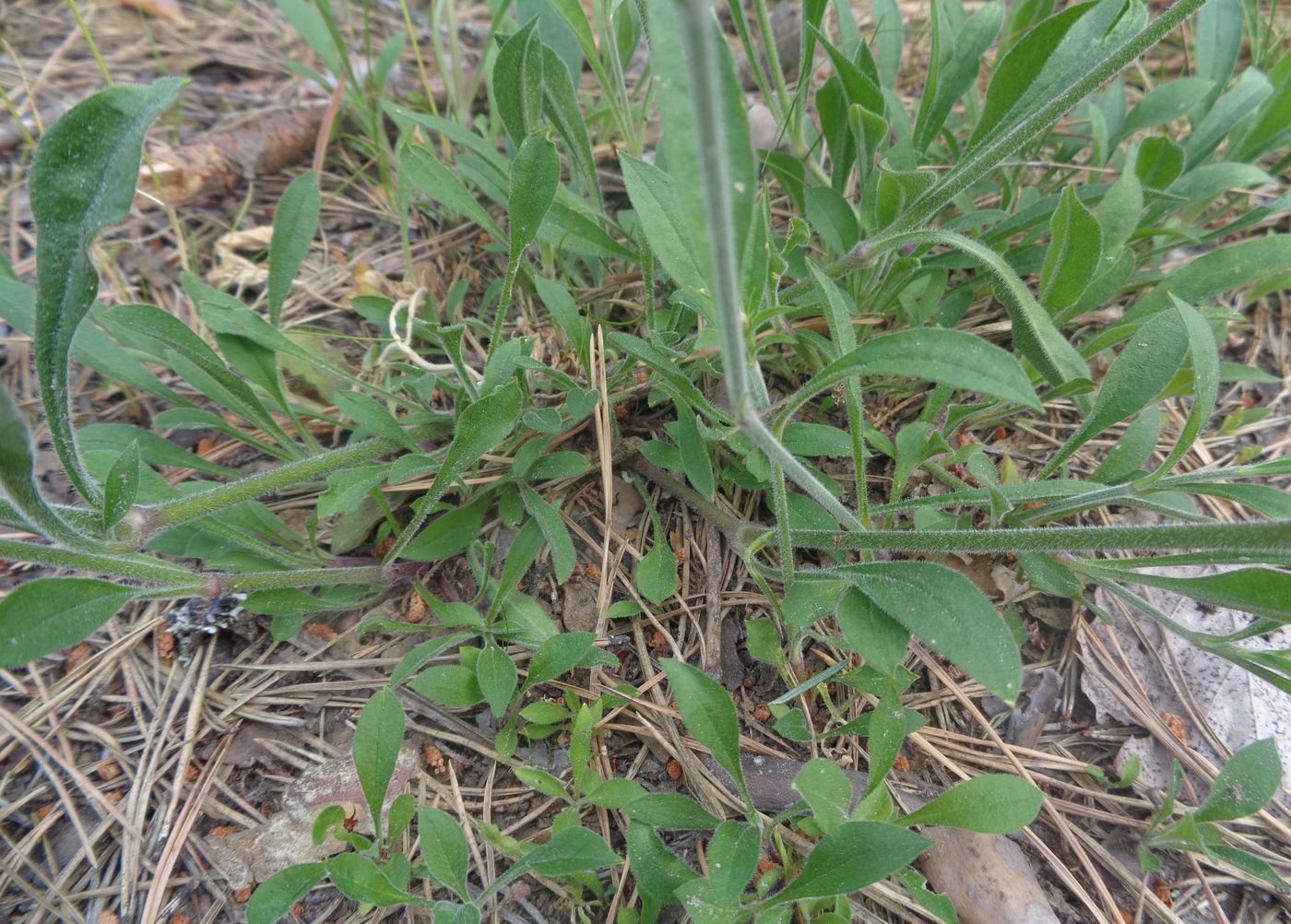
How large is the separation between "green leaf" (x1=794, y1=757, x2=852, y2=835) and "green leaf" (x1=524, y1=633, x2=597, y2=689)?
45 cm

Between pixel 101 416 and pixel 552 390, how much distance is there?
1242mm

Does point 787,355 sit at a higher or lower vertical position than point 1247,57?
lower

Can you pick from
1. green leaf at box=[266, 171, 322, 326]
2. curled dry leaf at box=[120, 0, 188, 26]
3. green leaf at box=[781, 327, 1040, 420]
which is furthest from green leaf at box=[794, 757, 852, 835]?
curled dry leaf at box=[120, 0, 188, 26]

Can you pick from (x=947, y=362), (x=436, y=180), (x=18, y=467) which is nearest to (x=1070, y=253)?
(x=947, y=362)

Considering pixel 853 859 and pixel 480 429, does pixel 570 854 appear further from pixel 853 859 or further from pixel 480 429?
pixel 480 429

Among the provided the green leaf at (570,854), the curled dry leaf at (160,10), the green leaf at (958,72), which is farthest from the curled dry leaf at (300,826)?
the curled dry leaf at (160,10)

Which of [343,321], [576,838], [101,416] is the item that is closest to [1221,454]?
[576,838]

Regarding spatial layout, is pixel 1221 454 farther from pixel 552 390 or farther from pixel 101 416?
pixel 101 416

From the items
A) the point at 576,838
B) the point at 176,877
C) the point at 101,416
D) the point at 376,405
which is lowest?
the point at 176,877

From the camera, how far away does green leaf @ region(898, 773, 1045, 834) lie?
4.09 ft

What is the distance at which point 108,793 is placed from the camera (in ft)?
5.03

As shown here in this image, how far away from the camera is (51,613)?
3.93ft

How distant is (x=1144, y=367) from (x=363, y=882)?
165cm

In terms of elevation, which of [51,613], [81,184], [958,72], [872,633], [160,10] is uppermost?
[160,10]
